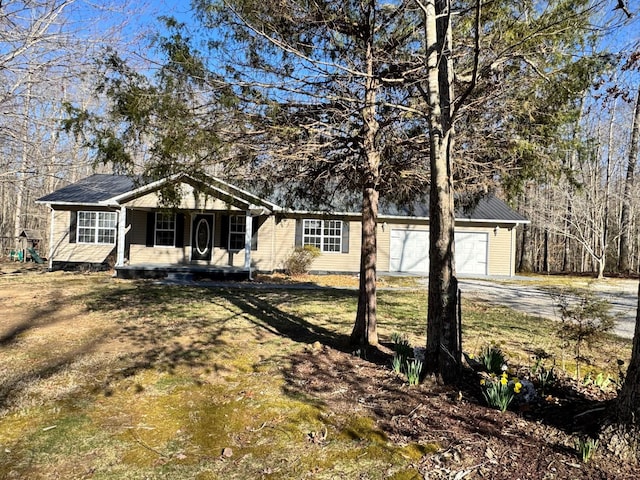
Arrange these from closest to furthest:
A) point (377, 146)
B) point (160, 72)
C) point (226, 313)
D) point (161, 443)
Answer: point (161, 443)
point (160, 72)
point (377, 146)
point (226, 313)

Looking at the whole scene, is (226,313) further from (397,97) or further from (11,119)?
(11,119)

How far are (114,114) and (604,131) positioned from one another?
101 ft

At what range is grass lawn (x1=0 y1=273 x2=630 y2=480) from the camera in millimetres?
3107

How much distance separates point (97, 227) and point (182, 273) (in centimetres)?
524

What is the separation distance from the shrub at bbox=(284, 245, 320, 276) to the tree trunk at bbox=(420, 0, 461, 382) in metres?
13.1

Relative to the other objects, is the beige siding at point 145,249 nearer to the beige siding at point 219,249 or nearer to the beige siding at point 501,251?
the beige siding at point 219,249

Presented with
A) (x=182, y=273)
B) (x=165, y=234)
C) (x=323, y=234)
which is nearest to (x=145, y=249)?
(x=165, y=234)

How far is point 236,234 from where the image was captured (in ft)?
55.7

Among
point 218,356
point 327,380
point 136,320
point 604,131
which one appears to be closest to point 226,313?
point 136,320

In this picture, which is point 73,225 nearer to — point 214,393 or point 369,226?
point 369,226

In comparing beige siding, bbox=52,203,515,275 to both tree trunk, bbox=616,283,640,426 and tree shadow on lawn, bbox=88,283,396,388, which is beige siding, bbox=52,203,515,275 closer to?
tree shadow on lawn, bbox=88,283,396,388

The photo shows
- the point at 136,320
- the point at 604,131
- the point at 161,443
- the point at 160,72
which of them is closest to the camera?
the point at 161,443

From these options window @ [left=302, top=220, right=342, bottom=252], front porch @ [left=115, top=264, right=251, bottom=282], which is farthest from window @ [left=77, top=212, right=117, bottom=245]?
window @ [left=302, top=220, right=342, bottom=252]

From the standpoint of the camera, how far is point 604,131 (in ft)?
89.2
